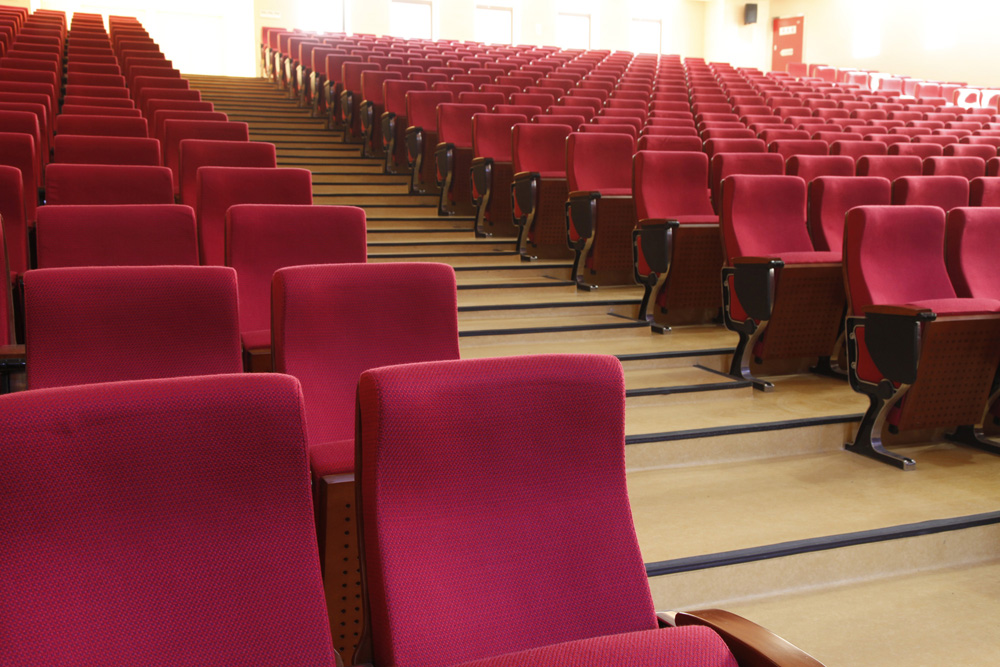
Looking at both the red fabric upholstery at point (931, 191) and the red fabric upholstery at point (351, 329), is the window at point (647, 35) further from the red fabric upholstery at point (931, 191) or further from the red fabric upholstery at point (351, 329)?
the red fabric upholstery at point (351, 329)

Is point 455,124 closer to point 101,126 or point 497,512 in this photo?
point 101,126

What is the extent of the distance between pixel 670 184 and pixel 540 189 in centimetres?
54

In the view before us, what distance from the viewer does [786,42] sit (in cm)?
1218

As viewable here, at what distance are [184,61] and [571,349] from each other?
9.35 m

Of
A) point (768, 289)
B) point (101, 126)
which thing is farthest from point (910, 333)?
point (101, 126)

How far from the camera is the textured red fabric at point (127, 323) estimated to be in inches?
43.3

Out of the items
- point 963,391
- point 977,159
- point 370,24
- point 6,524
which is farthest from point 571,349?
point 370,24

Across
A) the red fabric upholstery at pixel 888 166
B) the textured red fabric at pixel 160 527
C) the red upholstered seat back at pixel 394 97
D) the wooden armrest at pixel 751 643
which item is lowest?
the wooden armrest at pixel 751 643

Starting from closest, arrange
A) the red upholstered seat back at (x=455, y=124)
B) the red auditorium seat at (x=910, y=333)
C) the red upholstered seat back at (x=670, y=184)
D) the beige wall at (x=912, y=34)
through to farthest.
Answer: the red auditorium seat at (x=910, y=333) < the red upholstered seat back at (x=670, y=184) < the red upholstered seat back at (x=455, y=124) < the beige wall at (x=912, y=34)

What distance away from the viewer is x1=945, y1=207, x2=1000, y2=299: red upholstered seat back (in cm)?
196

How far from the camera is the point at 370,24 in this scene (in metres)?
10.4

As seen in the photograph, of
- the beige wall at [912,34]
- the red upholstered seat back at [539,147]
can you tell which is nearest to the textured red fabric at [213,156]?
the red upholstered seat back at [539,147]

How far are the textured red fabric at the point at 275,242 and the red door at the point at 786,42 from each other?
11.7 meters

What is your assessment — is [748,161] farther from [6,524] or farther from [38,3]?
[38,3]
